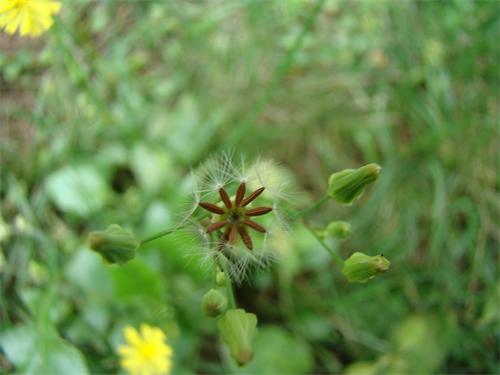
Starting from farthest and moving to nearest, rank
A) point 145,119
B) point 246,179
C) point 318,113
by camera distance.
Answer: point 318,113 → point 145,119 → point 246,179

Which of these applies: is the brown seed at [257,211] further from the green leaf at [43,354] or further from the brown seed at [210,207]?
the green leaf at [43,354]

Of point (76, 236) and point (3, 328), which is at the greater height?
point (76, 236)

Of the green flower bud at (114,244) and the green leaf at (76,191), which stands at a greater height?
the green leaf at (76,191)

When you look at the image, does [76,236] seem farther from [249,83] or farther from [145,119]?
[249,83]

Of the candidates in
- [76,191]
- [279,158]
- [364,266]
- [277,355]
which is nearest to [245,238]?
[364,266]

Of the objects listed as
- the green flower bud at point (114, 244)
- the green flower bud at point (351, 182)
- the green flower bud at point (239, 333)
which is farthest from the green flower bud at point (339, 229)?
the green flower bud at point (114, 244)

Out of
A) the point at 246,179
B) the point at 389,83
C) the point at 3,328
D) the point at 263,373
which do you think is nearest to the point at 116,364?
the point at 3,328

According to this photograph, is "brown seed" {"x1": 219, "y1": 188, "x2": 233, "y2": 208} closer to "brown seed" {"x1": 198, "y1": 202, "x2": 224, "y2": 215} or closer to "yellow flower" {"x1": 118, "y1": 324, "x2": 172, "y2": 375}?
"brown seed" {"x1": 198, "y1": 202, "x2": 224, "y2": 215}
